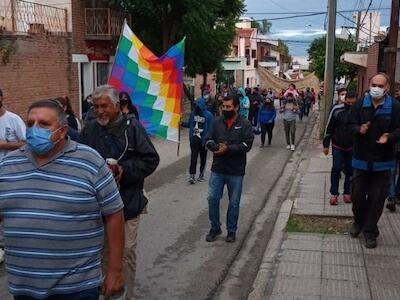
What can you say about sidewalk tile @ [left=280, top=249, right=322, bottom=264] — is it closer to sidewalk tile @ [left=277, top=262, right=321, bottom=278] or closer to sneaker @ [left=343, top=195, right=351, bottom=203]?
sidewalk tile @ [left=277, top=262, right=321, bottom=278]

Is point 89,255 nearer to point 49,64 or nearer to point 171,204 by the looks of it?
point 171,204

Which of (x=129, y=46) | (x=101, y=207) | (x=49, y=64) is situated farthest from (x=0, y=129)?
(x=49, y=64)

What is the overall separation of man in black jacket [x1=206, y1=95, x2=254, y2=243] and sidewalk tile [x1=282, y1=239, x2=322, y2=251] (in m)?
0.66

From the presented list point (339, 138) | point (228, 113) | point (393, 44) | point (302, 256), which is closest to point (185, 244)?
point (302, 256)

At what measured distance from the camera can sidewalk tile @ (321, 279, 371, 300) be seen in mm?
5039

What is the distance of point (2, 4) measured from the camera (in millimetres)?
16266

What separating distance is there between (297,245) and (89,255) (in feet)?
13.1

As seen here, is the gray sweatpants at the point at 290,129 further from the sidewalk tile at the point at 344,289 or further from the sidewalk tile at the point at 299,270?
the sidewalk tile at the point at 344,289

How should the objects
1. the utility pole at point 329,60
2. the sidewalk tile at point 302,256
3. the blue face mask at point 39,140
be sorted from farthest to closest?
the utility pole at point 329,60, the sidewalk tile at point 302,256, the blue face mask at point 39,140

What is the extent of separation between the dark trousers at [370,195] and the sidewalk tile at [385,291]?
1215mm

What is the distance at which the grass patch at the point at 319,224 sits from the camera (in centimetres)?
725

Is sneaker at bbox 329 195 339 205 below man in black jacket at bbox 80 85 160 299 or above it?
below

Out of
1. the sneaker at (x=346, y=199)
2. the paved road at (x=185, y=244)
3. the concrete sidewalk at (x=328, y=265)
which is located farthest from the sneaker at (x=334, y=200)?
the paved road at (x=185, y=244)

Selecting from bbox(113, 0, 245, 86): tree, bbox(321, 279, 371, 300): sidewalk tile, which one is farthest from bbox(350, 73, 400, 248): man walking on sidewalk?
bbox(113, 0, 245, 86): tree
